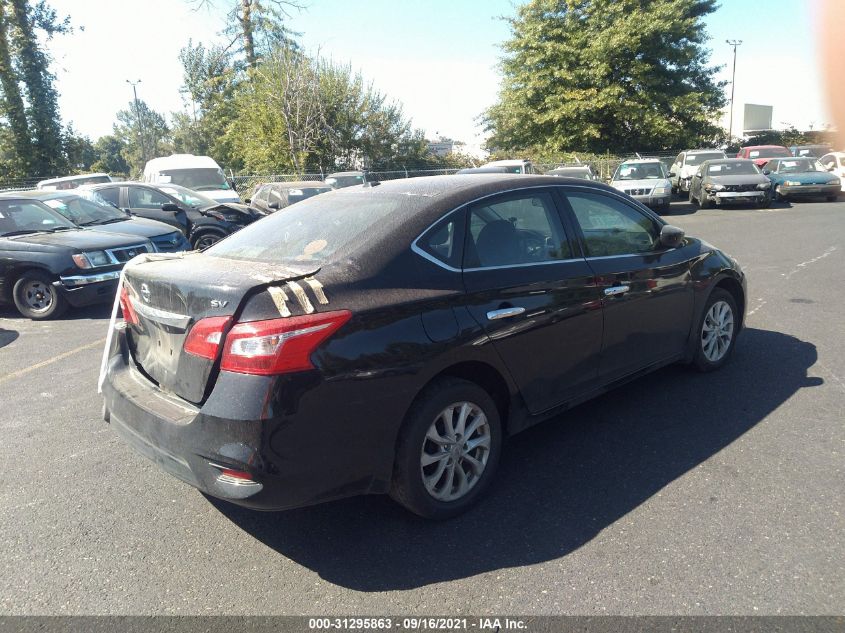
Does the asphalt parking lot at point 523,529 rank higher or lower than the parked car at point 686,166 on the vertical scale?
lower

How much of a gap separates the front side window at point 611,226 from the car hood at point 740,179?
16.6 meters

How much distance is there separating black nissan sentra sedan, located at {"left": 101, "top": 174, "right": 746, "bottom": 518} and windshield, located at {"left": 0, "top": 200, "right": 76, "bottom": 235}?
6180 mm

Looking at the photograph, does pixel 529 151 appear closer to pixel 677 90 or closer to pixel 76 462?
pixel 677 90

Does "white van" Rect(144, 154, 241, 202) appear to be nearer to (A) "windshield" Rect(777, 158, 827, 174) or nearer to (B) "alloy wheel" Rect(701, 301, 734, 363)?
(B) "alloy wheel" Rect(701, 301, 734, 363)

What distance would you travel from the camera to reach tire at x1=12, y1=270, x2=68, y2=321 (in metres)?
7.84

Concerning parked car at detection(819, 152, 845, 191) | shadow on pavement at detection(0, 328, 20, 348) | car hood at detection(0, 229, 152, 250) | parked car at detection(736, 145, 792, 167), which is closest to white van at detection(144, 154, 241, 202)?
car hood at detection(0, 229, 152, 250)

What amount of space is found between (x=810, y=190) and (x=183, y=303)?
72.2ft

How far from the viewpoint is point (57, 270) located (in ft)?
25.2

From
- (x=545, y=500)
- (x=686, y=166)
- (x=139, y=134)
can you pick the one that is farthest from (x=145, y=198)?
(x=139, y=134)

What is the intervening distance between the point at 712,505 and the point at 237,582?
226 cm

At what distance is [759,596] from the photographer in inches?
98.9

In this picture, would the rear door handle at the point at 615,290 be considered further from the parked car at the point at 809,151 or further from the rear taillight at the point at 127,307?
the parked car at the point at 809,151

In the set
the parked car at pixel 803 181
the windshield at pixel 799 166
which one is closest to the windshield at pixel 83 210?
the parked car at pixel 803 181

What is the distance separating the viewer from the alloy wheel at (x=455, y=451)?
3055 mm
